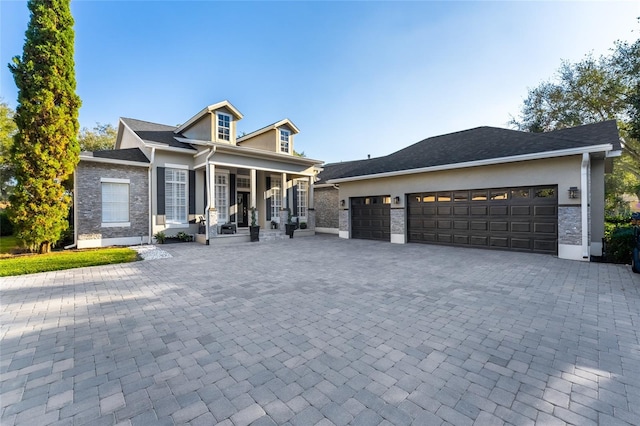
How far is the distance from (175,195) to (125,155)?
8.80 ft

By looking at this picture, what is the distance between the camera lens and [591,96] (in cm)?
1800

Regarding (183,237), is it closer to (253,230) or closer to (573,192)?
(253,230)

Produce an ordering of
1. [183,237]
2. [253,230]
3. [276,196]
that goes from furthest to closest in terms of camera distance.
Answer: [276,196] < [253,230] < [183,237]

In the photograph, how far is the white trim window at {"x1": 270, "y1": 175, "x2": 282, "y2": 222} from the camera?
16.5 m

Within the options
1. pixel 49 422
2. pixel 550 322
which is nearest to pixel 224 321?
pixel 49 422

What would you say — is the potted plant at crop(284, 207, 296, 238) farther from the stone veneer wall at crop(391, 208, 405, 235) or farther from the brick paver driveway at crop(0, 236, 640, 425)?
the brick paver driveway at crop(0, 236, 640, 425)

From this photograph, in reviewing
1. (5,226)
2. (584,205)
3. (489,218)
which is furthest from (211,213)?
(5,226)

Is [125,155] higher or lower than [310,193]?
higher

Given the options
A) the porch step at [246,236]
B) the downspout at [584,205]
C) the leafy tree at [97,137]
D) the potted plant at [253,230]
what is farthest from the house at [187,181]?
the downspout at [584,205]

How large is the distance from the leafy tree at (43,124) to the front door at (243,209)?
771 cm

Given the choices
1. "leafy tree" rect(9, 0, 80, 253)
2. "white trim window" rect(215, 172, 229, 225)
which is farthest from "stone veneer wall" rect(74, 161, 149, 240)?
"white trim window" rect(215, 172, 229, 225)

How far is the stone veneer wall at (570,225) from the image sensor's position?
8.32 metres

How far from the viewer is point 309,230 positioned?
16172mm

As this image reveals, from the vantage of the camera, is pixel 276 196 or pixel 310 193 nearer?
pixel 310 193
